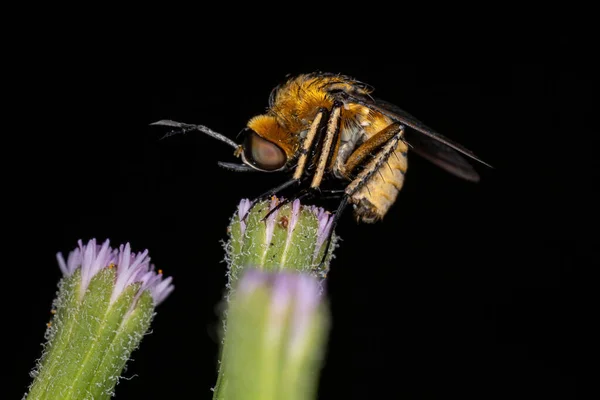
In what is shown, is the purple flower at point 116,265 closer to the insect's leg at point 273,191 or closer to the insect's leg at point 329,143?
the insect's leg at point 273,191

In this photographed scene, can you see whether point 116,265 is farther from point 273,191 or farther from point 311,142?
point 311,142

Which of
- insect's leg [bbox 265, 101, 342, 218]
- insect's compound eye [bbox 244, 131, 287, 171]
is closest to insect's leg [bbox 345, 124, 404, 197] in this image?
insect's leg [bbox 265, 101, 342, 218]

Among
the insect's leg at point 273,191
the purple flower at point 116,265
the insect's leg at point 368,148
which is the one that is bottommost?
the purple flower at point 116,265

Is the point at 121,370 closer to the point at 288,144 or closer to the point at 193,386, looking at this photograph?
the point at 288,144

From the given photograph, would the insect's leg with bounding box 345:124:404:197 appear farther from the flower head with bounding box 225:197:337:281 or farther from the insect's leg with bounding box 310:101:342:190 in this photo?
the flower head with bounding box 225:197:337:281

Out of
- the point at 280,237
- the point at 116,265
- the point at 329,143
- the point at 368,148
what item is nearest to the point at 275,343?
the point at 280,237

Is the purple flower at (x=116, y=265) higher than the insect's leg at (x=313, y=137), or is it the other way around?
the insect's leg at (x=313, y=137)

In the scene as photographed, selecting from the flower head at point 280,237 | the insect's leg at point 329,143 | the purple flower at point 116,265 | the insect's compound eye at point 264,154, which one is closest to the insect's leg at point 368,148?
the insect's leg at point 329,143
